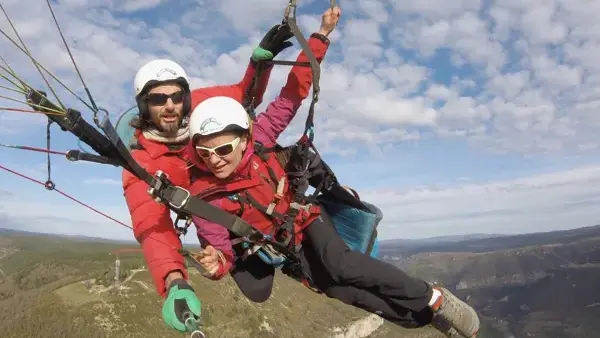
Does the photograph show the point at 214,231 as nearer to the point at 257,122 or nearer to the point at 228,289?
the point at 257,122

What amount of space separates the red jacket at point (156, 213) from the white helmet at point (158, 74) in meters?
0.47

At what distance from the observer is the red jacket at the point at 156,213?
4.29 meters

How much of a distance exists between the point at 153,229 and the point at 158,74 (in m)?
1.90

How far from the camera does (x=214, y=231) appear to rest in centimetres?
478

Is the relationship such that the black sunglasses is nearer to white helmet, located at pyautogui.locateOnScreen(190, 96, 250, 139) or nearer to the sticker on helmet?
white helmet, located at pyautogui.locateOnScreen(190, 96, 250, 139)

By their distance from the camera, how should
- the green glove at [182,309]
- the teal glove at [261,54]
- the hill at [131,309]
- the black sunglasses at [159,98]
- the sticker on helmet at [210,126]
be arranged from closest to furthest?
the green glove at [182,309] < the sticker on helmet at [210,126] < the black sunglasses at [159,98] < the teal glove at [261,54] < the hill at [131,309]

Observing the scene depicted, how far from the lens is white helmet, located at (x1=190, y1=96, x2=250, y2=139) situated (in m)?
4.70

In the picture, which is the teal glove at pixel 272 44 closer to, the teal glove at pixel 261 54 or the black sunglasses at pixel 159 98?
the teal glove at pixel 261 54

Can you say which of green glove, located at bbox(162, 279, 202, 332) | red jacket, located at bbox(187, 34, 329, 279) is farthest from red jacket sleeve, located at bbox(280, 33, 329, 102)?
green glove, located at bbox(162, 279, 202, 332)

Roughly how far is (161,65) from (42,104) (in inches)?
84.9

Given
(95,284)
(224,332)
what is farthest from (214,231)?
(224,332)

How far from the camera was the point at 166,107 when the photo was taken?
17.2 feet

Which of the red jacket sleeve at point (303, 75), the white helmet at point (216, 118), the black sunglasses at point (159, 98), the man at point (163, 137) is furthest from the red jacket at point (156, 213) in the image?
the red jacket sleeve at point (303, 75)

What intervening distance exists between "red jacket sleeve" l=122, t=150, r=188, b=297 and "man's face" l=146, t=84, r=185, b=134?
0.43 metres
